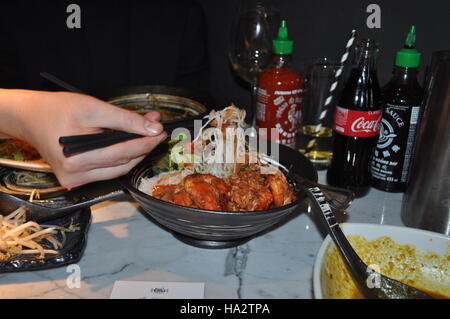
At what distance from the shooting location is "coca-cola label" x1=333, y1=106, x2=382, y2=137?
120 centimetres

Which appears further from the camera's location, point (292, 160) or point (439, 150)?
point (292, 160)

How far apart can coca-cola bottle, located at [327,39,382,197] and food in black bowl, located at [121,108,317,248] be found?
22cm

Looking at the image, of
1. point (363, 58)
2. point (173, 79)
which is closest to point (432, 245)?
point (363, 58)

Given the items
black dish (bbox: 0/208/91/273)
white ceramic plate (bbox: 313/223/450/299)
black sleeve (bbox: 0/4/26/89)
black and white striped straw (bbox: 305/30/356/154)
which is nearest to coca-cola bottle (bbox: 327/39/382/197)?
black and white striped straw (bbox: 305/30/356/154)

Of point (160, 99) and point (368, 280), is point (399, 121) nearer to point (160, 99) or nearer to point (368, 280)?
point (368, 280)

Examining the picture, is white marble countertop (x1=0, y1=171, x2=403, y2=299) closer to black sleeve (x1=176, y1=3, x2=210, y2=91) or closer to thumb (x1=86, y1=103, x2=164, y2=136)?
thumb (x1=86, y1=103, x2=164, y2=136)

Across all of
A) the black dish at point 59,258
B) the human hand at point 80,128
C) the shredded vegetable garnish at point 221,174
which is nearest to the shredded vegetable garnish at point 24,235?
the black dish at point 59,258

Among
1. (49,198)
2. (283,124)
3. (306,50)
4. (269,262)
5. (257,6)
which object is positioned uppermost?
(257,6)

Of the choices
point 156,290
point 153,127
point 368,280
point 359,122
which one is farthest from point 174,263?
point 359,122

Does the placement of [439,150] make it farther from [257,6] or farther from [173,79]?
[173,79]

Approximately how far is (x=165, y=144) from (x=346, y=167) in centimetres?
60

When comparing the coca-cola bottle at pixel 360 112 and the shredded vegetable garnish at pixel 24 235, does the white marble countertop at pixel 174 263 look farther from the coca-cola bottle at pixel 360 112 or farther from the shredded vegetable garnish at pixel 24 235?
the coca-cola bottle at pixel 360 112

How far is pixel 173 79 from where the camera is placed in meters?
2.38

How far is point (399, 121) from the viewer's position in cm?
125
